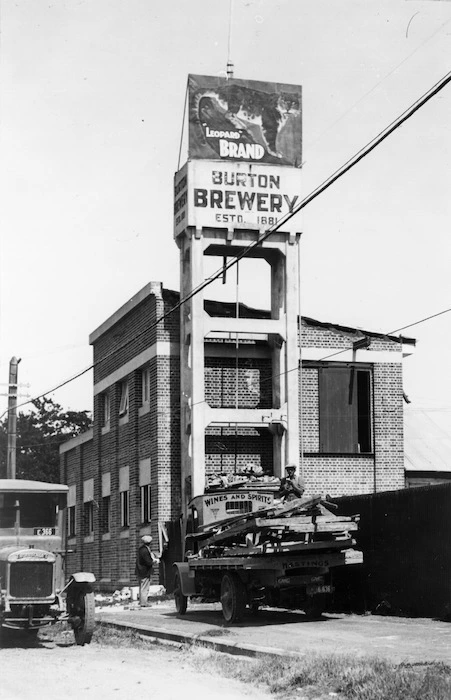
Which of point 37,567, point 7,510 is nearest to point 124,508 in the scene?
point 7,510

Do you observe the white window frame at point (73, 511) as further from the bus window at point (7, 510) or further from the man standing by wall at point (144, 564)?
the bus window at point (7, 510)

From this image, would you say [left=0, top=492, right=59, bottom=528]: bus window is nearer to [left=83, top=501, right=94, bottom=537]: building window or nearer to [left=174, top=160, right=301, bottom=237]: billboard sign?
[left=174, top=160, right=301, bottom=237]: billboard sign

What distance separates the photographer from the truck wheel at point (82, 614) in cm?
1598

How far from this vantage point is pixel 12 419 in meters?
37.5

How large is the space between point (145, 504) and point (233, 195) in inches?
374

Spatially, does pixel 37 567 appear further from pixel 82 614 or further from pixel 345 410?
pixel 345 410

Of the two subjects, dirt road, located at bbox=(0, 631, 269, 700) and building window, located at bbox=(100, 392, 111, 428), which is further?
building window, located at bbox=(100, 392, 111, 428)

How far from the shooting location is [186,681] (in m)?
11.7

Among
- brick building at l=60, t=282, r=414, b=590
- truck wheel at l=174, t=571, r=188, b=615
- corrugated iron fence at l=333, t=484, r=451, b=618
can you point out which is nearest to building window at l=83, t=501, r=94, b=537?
brick building at l=60, t=282, r=414, b=590

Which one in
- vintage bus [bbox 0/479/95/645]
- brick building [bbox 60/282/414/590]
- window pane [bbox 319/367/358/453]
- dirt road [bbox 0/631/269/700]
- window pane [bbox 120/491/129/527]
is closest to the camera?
dirt road [bbox 0/631/269/700]

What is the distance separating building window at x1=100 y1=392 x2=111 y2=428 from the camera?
37094 millimetres

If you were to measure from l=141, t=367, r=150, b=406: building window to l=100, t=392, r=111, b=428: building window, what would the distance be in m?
4.20

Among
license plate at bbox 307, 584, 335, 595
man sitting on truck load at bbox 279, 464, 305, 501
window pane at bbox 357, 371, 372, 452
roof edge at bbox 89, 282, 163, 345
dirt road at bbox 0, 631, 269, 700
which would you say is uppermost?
roof edge at bbox 89, 282, 163, 345

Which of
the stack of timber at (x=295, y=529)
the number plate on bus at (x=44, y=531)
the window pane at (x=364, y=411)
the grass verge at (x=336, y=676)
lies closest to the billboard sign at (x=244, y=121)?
the window pane at (x=364, y=411)
